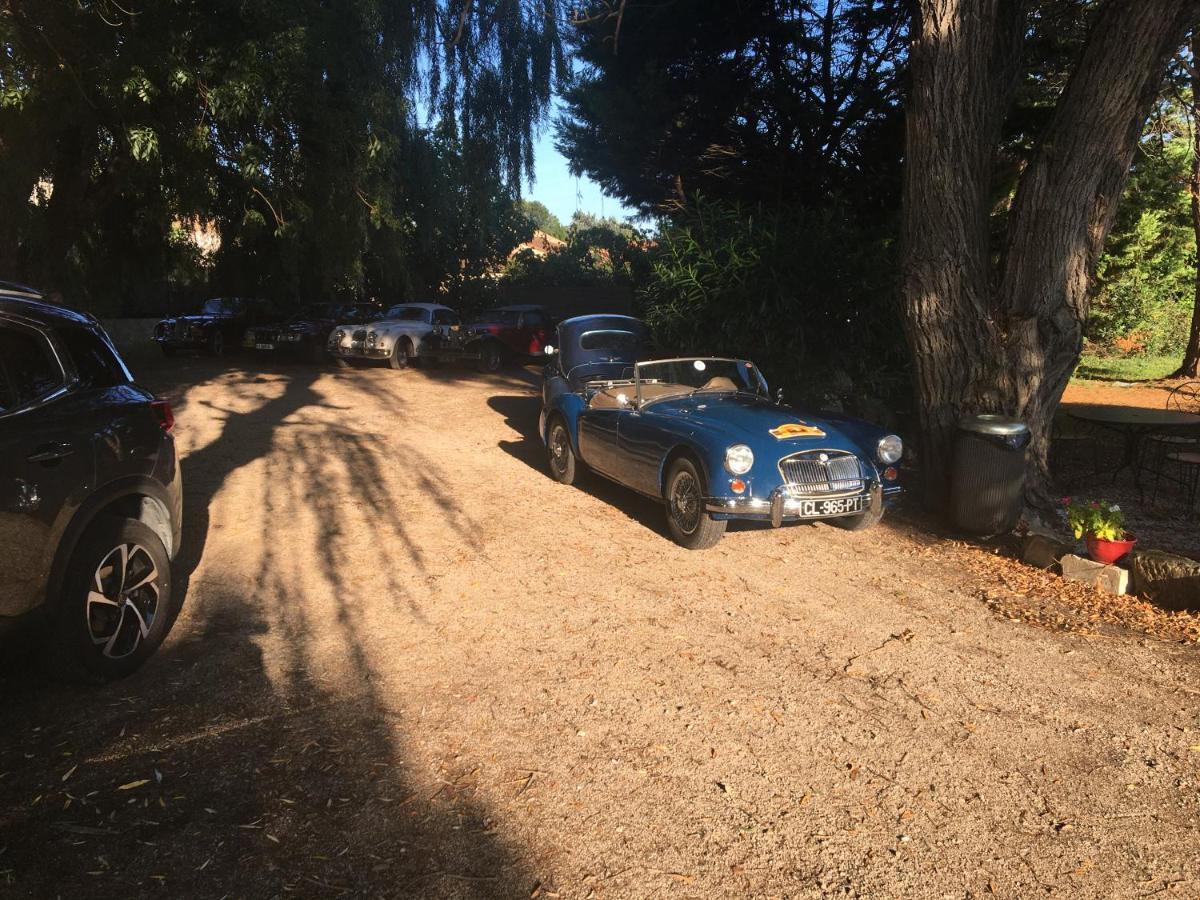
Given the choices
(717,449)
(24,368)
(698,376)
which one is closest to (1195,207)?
(698,376)

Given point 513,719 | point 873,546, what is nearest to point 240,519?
point 513,719

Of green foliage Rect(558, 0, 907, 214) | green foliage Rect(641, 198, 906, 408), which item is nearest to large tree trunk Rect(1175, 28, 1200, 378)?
green foliage Rect(558, 0, 907, 214)

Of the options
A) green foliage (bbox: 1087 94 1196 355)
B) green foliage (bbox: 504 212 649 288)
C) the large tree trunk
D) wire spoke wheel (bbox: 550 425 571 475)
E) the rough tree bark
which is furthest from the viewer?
green foliage (bbox: 504 212 649 288)

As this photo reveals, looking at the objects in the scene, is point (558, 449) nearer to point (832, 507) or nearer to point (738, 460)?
point (738, 460)

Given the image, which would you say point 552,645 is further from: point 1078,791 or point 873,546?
point 873,546

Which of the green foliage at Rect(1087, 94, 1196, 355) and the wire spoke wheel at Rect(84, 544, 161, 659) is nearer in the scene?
the wire spoke wheel at Rect(84, 544, 161, 659)

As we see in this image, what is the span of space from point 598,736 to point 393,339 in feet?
47.2

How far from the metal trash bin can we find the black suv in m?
5.73

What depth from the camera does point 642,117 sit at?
48.8 ft

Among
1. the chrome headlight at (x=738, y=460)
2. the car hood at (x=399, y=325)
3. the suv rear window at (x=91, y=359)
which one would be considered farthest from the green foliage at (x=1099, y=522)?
the car hood at (x=399, y=325)

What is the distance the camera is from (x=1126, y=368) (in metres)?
21.7

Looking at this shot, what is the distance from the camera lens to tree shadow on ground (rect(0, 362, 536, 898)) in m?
2.86

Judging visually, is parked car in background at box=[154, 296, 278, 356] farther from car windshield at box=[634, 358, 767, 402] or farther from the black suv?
the black suv

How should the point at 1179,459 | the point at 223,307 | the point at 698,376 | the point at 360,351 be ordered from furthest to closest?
1. the point at 223,307
2. the point at 360,351
3. the point at 698,376
4. the point at 1179,459
